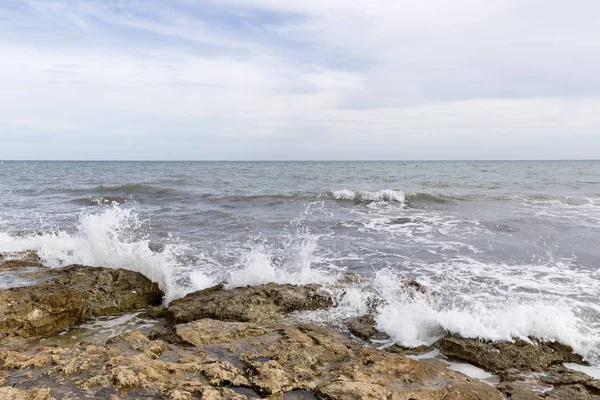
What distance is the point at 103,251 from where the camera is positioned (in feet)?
24.1

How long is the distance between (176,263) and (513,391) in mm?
6139

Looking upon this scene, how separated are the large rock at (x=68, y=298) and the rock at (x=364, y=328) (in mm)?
2992

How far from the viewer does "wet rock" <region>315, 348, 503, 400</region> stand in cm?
314

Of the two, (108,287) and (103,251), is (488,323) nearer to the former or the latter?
(108,287)

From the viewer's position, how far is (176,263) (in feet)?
26.2

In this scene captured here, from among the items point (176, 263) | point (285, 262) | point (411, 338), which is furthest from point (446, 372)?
point (176, 263)

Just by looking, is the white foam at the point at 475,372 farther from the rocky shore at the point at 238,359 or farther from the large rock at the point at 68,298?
the large rock at the point at 68,298

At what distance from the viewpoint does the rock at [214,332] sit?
4.16 meters

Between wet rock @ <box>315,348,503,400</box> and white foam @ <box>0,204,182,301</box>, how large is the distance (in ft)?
12.1

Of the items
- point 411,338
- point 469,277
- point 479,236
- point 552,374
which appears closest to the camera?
point 552,374

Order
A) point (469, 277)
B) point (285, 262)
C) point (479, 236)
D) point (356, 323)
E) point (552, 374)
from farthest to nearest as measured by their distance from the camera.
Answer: point (479, 236) < point (285, 262) < point (469, 277) < point (356, 323) < point (552, 374)

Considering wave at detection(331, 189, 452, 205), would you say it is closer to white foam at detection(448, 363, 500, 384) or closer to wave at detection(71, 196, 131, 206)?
wave at detection(71, 196, 131, 206)

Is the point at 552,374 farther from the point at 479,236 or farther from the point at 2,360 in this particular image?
the point at 479,236

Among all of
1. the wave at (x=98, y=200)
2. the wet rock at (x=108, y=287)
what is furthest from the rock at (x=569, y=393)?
the wave at (x=98, y=200)
